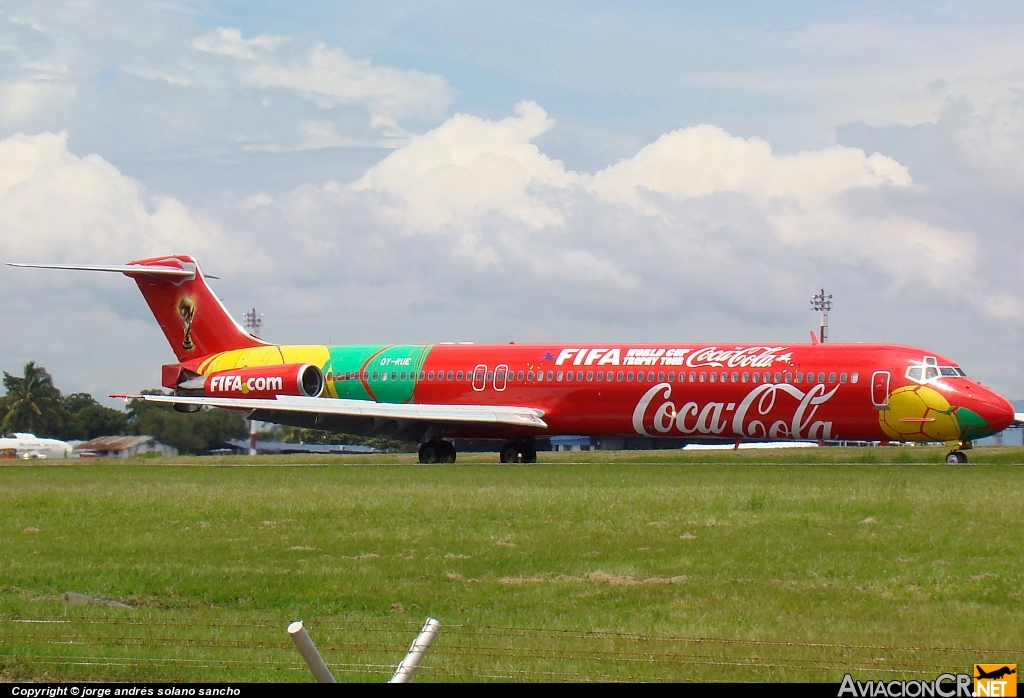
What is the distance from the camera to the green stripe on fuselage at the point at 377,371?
150 feet

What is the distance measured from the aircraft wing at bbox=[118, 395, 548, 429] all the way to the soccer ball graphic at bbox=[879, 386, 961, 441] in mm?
11163

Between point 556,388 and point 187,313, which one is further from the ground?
point 187,313

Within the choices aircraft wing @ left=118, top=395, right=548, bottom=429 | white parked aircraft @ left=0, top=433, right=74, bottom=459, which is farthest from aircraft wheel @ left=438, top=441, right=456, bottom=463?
white parked aircraft @ left=0, top=433, right=74, bottom=459

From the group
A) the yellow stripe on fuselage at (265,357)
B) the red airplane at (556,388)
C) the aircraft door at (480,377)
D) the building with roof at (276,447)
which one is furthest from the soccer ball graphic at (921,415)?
the building with roof at (276,447)

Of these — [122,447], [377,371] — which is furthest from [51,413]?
[377,371]

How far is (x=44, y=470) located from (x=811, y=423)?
74.6 ft

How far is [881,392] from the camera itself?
37156mm

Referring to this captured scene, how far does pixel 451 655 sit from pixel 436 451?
108ft

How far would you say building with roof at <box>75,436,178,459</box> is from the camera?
5544cm

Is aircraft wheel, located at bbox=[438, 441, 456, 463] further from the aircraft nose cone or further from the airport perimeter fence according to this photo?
the airport perimeter fence

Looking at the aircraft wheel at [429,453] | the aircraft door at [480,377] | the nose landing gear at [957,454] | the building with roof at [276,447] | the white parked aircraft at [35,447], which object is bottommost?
the white parked aircraft at [35,447]

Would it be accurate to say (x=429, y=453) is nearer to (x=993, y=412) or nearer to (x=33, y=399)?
(x=993, y=412)

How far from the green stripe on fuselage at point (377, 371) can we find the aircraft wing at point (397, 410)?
7.59 feet

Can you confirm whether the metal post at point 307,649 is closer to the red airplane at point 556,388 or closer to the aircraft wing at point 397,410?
the red airplane at point 556,388
